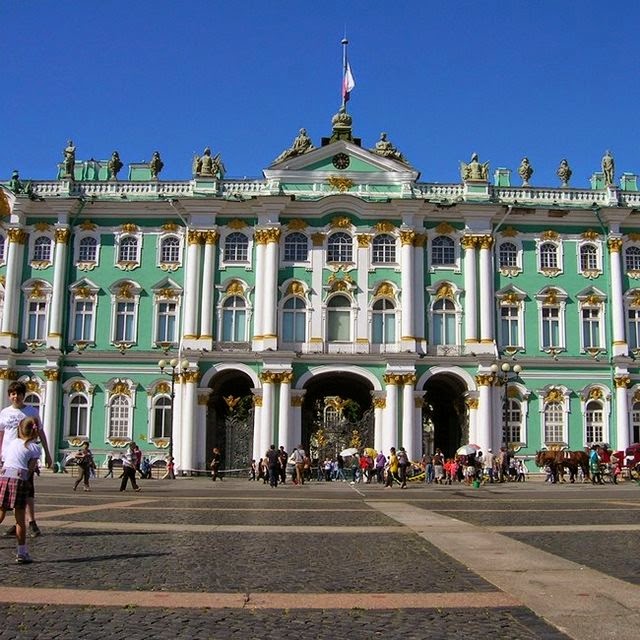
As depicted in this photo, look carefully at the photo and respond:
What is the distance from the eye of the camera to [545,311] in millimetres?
52438

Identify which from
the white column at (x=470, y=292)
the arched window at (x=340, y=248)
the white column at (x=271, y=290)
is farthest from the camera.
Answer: the arched window at (x=340, y=248)

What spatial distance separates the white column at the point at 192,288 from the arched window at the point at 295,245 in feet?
16.6

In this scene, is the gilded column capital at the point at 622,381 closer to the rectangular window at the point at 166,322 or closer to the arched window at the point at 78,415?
the rectangular window at the point at 166,322

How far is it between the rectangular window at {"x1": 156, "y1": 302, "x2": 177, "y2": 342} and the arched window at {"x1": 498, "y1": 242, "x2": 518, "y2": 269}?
63.9 ft

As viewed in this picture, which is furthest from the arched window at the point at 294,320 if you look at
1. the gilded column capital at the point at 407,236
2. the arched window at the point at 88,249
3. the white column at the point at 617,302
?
the white column at the point at 617,302

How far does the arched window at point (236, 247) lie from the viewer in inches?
2050

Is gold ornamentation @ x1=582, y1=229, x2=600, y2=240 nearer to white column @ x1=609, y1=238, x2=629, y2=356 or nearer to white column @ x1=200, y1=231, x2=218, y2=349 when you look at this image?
white column @ x1=609, y1=238, x2=629, y2=356

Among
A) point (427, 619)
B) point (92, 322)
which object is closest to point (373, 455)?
point (92, 322)

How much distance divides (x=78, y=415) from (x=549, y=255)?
29185 millimetres

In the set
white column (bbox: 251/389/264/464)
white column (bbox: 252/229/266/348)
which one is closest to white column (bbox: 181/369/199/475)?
white column (bbox: 251/389/264/464)

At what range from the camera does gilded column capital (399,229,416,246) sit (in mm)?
51156

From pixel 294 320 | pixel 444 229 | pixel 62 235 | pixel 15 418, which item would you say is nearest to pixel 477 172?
pixel 444 229

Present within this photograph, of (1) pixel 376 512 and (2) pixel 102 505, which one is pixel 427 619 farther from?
(2) pixel 102 505

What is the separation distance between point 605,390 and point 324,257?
59.0 ft
